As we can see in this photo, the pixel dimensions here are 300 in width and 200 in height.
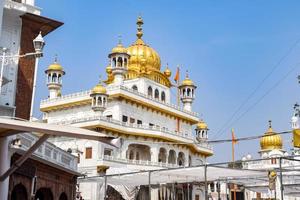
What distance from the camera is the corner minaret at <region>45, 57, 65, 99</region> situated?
151 feet

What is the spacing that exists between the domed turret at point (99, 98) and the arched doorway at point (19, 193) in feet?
81.6

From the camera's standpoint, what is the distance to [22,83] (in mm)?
19938

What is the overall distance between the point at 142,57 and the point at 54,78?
9.68m

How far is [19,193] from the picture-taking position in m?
14.5

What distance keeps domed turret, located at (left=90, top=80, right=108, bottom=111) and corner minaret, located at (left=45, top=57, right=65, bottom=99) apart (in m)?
7.67

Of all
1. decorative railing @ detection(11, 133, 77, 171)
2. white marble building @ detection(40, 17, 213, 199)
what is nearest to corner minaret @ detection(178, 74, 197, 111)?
white marble building @ detection(40, 17, 213, 199)

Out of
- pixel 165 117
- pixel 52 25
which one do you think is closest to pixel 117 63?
pixel 165 117

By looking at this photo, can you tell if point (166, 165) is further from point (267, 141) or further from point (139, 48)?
point (267, 141)

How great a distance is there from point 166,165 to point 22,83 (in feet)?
76.4

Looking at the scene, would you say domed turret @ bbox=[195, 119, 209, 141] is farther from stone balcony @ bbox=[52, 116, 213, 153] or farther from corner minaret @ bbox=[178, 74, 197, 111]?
stone balcony @ bbox=[52, 116, 213, 153]

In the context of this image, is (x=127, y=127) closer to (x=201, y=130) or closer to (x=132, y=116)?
(x=132, y=116)

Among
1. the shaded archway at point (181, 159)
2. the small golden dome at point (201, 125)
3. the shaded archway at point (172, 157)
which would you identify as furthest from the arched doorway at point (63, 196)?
the small golden dome at point (201, 125)

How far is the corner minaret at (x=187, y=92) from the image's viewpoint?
2004 inches

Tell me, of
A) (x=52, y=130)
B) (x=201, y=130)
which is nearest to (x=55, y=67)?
(x=201, y=130)
